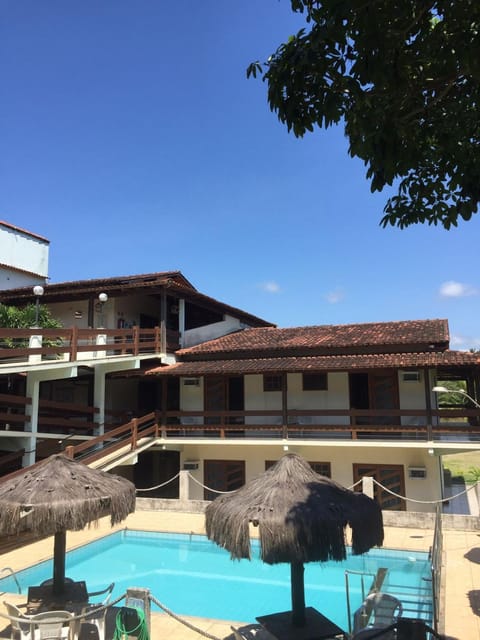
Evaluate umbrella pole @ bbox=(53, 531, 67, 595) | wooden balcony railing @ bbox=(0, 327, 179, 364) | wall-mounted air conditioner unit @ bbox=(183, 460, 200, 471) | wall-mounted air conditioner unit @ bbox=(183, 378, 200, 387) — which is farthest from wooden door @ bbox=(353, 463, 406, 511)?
umbrella pole @ bbox=(53, 531, 67, 595)

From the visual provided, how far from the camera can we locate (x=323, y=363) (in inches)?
629

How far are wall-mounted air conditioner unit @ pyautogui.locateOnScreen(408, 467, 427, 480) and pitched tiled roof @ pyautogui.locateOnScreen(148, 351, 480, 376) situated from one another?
3.37 metres

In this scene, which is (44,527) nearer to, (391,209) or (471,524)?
(391,209)

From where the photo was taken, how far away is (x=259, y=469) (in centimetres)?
1758

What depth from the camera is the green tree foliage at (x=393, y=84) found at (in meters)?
4.31

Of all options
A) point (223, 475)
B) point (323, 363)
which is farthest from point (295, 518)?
point (223, 475)

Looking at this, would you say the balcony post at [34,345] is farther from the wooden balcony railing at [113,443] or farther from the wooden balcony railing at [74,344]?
the wooden balcony railing at [113,443]

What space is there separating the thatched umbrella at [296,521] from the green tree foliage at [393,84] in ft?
12.3

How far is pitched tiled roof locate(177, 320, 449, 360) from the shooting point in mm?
16672

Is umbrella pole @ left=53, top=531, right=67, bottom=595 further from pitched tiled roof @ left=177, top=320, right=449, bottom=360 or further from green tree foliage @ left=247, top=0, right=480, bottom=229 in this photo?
pitched tiled roof @ left=177, top=320, right=449, bottom=360

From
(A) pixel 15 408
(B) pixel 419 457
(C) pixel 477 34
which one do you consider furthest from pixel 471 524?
(A) pixel 15 408

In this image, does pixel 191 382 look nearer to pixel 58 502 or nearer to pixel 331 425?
pixel 331 425

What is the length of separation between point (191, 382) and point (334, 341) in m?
5.62

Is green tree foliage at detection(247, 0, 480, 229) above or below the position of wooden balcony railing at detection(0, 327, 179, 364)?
above
